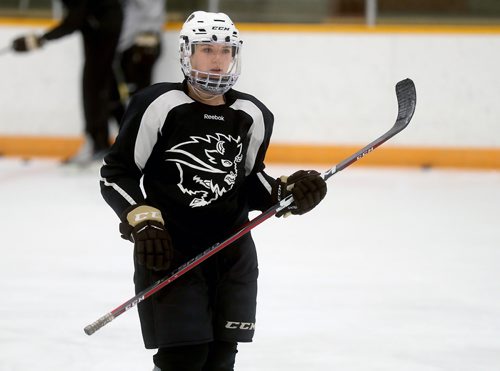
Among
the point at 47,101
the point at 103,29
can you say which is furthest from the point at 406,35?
the point at 47,101

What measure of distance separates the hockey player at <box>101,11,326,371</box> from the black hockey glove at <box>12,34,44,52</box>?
352cm

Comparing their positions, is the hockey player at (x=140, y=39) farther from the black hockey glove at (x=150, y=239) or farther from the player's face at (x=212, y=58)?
the black hockey glove at (x=150, y=239)

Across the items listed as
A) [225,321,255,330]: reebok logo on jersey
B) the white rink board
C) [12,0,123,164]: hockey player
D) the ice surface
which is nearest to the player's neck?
[225,321,255,330]: reebok logo on jersey

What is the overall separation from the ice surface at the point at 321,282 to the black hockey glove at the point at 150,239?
2.25ft

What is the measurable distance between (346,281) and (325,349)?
2.46 feet

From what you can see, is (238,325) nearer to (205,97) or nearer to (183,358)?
(183,358)

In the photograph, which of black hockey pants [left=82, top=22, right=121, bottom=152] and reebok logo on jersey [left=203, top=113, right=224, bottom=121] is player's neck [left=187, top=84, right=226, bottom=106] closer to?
reebok logo on jersey [left=203, top=113, right=224, bottom=121]

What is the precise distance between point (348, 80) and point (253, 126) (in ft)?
13.0

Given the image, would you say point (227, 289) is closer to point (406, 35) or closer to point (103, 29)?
point (103, 29)

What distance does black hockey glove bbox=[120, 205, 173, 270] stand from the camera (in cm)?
184

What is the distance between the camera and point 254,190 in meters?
2.14

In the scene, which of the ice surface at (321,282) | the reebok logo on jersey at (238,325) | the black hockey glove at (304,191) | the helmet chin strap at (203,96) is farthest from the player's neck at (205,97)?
the ice surface at (321,282)

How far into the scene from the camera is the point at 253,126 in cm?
204

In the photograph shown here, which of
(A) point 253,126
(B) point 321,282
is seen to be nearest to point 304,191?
(A) point 253,126
